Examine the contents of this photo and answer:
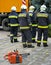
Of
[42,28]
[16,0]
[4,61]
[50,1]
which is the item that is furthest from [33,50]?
[16,0]

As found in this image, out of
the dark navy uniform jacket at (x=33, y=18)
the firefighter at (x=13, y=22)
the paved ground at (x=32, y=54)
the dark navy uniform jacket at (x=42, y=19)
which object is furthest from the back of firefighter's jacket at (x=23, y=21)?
the firefighter at (x=13, y=22)

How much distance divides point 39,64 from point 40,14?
3.75 m

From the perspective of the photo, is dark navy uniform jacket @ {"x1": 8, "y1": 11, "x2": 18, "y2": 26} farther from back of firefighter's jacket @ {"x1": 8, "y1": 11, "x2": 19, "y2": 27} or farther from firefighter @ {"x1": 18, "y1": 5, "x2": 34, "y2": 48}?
firefighter @ {"x1": 18, "y1": 5, "x2": 34, "y2": 48}

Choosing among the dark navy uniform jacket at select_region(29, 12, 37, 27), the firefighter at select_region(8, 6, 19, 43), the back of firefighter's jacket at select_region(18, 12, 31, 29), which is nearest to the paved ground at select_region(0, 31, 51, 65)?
the firefighter at select_region(8, 6, 19, 43)

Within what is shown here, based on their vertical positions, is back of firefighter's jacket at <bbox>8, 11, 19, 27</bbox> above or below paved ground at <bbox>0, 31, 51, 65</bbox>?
above

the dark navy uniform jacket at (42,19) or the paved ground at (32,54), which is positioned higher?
the dark navy uniform jacket at (42,19)

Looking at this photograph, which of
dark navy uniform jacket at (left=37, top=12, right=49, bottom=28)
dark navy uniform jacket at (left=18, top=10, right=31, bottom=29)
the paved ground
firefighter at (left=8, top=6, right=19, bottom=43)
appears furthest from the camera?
firefighter at (left=8, top=6, right=19, bottom=43)

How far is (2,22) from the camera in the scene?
66.9 feet

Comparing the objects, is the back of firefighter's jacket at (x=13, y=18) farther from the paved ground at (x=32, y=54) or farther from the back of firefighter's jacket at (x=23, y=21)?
the back of firefighter's jacket at (x=23, y=21)

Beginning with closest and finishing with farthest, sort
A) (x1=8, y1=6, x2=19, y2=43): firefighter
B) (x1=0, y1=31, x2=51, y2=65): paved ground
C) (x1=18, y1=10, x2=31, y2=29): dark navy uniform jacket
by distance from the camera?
1. (x1=0, y1=31, x2=51, y2=65): paved ground
2. (x1=18, y1=10, x2=31, y2=29): dark navy uniform jacket
3. (x1=8, y1=6, x2=19, y2=43): firefighter

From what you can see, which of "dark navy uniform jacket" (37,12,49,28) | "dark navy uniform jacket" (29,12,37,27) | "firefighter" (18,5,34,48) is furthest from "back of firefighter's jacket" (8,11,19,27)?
"dark navy uniform jacket" (37,12,49,28)

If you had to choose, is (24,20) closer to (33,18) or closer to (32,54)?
(33,18)

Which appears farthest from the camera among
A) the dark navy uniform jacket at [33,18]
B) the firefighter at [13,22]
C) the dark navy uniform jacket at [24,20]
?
the firefighter at [13,22]

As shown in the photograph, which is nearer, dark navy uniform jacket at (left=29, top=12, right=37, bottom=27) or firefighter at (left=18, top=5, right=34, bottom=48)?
firefighter at (left=18, top=5, right=34, bottom=48)
